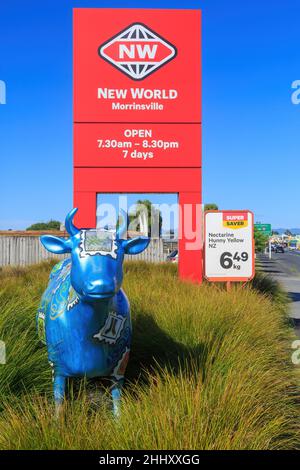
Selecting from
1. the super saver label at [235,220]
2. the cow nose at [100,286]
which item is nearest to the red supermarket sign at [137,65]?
the super saver label at [235,220]

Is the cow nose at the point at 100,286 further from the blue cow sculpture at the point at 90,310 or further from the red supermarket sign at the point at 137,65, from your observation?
the red supermarket sign at the point at 137,65

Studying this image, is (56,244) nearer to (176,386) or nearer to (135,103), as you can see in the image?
(176,386)

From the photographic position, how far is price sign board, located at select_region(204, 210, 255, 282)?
405 inches

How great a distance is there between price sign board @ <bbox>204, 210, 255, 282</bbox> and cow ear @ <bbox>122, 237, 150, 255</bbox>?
6.74 m

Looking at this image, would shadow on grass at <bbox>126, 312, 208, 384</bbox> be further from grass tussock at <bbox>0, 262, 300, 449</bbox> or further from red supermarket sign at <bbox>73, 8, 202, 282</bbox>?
red supermarket sign at <bbox>73, 8, 202, 282</bbox>


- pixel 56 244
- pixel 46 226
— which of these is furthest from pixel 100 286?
pixel 46 226

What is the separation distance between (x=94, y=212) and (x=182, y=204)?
194 cm

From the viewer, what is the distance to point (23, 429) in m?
3.17

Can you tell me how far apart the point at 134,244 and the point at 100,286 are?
20.4 inches

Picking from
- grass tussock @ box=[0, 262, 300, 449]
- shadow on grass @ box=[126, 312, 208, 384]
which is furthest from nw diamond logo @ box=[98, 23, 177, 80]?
shadow on grass @ box=[126, 312, 208, 384]

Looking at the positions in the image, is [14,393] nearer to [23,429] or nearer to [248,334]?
[23,429]

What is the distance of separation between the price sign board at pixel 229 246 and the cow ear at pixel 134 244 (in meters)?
6.74
